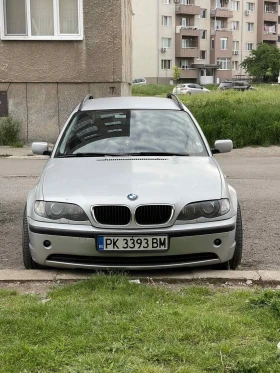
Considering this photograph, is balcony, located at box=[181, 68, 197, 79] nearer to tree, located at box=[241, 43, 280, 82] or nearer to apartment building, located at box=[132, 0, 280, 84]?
apartment building, located at box=[132, 0, 280, 84]

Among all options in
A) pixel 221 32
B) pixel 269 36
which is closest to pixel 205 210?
pixel 221 32

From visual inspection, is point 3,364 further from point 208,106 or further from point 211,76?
point 211,76

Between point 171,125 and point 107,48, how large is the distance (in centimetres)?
1038

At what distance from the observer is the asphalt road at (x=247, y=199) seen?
5930mm

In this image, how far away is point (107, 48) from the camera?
16094mm

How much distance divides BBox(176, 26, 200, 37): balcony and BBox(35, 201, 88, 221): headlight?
74483mm

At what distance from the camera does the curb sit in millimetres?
4871

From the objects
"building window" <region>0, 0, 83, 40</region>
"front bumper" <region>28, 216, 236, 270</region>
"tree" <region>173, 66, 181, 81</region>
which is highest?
"building window" <region>0, 0, 83, 40</region>

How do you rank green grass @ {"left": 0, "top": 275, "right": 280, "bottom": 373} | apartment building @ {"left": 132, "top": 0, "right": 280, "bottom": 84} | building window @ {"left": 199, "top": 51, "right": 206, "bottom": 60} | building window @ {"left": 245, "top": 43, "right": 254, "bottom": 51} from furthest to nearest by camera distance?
building window @ {"left": 245, "top": 43, "right": 254, "bottom": 51} < building window @ {"left": 199, "top": 51, "right": 206, "bottom": 60} < apartment building @ {"left": 132, "top": 0, "right": 280, "bottom": 84} < green grass @ {"left": 0, "top": 275, "right": 280, "bottom": 373}

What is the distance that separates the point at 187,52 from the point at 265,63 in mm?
10745

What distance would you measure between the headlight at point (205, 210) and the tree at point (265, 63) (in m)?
75.3

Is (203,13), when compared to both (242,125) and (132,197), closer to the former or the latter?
(242,125)

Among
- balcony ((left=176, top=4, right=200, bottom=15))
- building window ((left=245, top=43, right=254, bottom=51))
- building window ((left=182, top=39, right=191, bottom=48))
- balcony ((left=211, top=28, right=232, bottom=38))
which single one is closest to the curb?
balcony ((left=176, top=4, right=200, bottom=15))

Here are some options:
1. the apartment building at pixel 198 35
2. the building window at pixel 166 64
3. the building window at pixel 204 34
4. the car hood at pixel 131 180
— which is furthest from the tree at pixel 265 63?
the car hood at pixel 131 180
